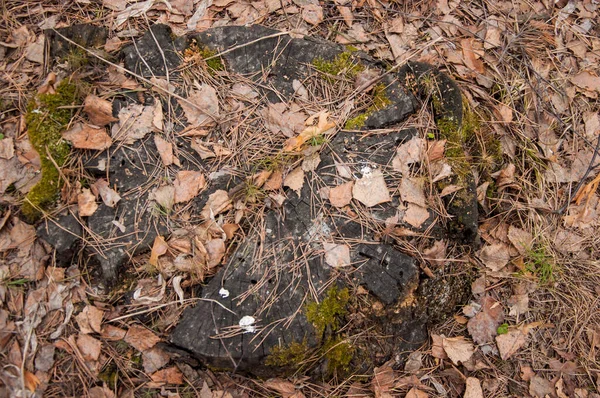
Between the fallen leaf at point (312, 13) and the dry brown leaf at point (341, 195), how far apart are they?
1269mm

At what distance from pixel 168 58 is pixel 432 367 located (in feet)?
8.28

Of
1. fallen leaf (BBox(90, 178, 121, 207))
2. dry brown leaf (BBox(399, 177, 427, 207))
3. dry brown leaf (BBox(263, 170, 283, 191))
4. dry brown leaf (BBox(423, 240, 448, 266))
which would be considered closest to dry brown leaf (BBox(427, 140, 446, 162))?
dry brown leaf (BBox(399, 177, 427, 207))

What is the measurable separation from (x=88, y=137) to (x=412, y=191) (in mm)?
1926

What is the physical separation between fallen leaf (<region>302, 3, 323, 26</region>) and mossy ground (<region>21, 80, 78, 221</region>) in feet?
5.18

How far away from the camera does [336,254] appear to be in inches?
98.5

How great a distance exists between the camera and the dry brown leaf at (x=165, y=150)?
2.66 meters

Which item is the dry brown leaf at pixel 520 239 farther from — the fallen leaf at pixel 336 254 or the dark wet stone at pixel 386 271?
the fallen leaf at pixel 336 254

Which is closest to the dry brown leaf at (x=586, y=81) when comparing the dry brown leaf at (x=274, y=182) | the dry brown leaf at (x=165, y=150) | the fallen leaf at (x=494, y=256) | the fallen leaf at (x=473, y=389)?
the fallen leaf at (x=494, y=256)

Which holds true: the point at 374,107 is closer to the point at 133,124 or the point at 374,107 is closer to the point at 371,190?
the point at 371,190

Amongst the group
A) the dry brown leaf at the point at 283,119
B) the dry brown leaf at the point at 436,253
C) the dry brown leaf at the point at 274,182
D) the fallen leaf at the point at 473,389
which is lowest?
the fallen leaf at the point at 473,389

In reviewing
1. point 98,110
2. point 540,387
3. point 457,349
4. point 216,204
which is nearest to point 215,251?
point 216,204

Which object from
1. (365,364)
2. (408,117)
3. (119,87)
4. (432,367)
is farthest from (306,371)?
(119,87)

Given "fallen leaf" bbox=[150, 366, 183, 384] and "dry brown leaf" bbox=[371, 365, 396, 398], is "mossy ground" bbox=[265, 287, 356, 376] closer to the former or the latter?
"dry brown leaf" bbox=[371, 365, 396, 398]

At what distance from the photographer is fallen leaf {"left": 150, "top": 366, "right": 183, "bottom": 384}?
2.49 meters
